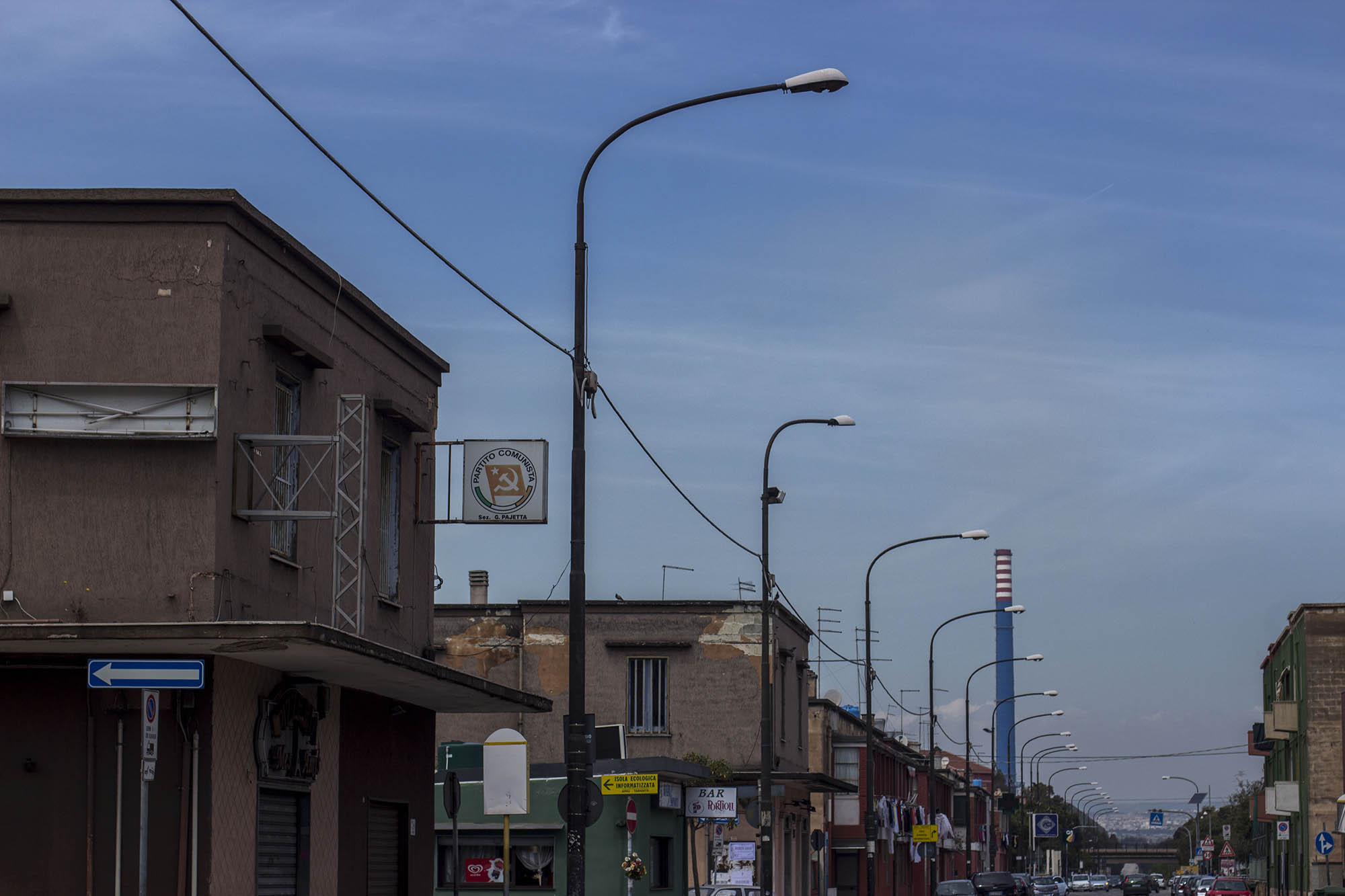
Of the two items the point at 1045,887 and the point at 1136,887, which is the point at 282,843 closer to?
the point at 1045,887

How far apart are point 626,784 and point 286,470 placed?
11479 millimetres

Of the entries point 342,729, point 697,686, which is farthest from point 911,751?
point 342,729

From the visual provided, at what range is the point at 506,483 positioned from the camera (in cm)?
2030

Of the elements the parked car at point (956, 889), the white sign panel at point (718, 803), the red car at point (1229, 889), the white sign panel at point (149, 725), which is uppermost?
the white sign panel at point (149, 725)

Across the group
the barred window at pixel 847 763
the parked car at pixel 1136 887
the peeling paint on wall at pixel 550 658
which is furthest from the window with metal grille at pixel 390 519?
the parked car at pixel 1136 887

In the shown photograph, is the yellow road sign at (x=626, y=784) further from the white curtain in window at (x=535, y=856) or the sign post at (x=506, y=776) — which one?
the white curtain in window at (x=535, y=856)

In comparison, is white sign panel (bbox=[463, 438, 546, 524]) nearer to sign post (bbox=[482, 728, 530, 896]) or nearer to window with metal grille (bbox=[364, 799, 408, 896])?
sign post (bbox=[482, 728, 530, 896])

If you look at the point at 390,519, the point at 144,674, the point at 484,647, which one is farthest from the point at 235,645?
the point at 484,647

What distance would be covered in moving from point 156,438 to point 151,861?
3975mm

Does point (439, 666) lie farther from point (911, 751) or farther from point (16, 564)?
point (911, 751)

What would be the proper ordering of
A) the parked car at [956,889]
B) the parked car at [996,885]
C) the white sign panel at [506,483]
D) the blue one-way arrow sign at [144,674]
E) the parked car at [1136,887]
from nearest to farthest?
the blue one-way arrow sign at [144,674], the white sign panel at [506,483], the parked car at [956,889], the parked car at [996,885], the parked car at [1136,887]

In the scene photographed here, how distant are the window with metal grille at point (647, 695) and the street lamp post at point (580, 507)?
2802 cm

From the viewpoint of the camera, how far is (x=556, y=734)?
46719 millimetres

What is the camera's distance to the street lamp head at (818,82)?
17.8 metres
